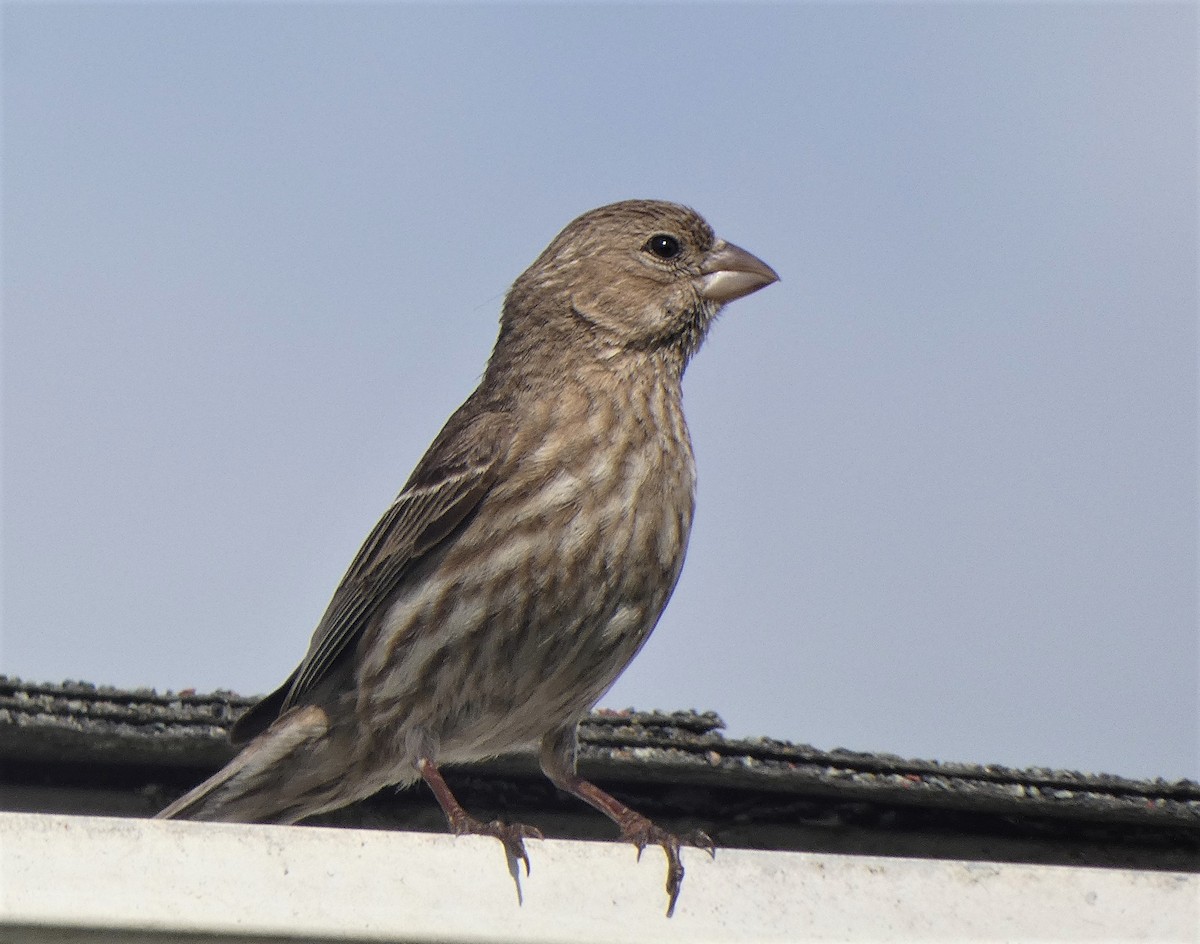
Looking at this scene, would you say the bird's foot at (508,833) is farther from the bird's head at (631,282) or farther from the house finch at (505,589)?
the bird's head at (631,282)

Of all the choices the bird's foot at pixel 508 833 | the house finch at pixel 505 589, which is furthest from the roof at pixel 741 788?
the bird's foot at pixel 508 833

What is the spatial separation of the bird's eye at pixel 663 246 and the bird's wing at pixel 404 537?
0.91 metres

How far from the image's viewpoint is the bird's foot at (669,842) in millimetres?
2871

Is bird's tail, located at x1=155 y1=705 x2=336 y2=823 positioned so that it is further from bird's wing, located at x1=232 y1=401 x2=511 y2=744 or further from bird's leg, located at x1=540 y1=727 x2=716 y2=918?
bird's leg, located at x1=540 y1=727 x2=716 y2=918

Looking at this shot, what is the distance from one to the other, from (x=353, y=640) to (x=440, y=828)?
75 centimetres

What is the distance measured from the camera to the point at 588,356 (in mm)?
5227

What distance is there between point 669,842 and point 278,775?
5.70ft

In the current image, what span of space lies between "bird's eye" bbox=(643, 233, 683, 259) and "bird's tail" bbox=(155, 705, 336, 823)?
1.83m

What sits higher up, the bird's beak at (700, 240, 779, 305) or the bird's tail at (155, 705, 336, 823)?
the bird's beak at (700, 240, 779, 305)

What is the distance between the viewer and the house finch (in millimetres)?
4566

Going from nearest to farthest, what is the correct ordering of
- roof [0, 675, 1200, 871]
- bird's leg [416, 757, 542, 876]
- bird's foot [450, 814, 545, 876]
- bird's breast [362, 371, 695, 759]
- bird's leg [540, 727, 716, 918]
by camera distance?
bird's foot [450, 814, 545, 876] < bird's leg [416, 757, 542, 876] < bird's leg [540, 727, 716, 918] < bird's breast [362, 371, 695, 759] < roof [0, 675, 1200, 871]

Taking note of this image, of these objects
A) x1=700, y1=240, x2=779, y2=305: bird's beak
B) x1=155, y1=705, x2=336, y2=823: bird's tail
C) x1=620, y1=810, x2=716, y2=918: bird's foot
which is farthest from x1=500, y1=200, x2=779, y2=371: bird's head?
x1=620, y1=810, x2=716, y2=918: bird's foot

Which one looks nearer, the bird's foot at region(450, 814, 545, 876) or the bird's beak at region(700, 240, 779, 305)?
the bird's foot at region(450, 814, 545, 876)

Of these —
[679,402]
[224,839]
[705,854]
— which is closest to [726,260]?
[679,402]
